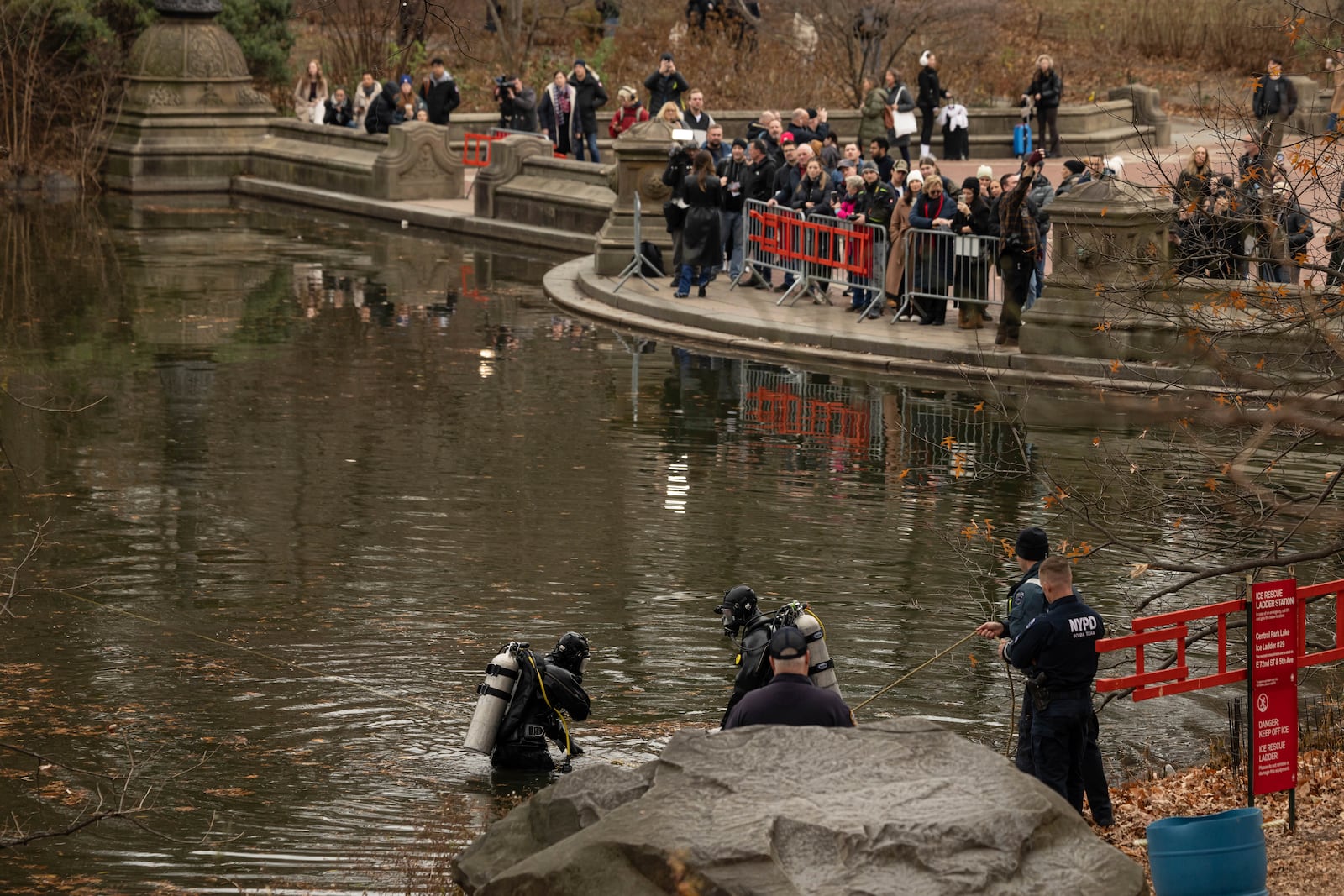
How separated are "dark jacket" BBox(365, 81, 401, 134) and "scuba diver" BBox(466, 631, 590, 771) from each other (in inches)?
1091

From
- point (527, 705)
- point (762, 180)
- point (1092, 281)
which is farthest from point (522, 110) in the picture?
point (527, 705)

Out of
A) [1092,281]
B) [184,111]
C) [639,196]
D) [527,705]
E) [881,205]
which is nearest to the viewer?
[527,705]

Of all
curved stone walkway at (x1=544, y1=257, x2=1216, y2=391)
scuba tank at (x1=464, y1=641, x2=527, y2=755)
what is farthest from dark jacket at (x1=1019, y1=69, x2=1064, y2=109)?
scuba tank at (x1=464, y1=641, x2=527, y2=755)

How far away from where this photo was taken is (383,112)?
122ft

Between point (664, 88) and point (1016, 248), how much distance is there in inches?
526

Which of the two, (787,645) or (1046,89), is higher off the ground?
(1046,89)

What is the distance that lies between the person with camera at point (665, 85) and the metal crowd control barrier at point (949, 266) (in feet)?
37.2

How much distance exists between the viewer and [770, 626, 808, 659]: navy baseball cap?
849cm

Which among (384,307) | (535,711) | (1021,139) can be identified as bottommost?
(535,711)

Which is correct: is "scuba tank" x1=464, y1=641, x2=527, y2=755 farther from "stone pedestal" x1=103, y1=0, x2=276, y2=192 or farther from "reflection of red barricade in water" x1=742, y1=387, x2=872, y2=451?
"stone pedestal" x1=103, y1=0, x2=276, y2=192

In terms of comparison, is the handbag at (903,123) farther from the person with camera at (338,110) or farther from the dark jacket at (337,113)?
the dark jacket at (337,113)

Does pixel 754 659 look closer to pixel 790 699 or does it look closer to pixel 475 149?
pixel 790 699

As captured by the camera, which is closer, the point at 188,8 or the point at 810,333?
the point at 810,333

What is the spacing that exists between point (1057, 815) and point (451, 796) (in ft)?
11.6
